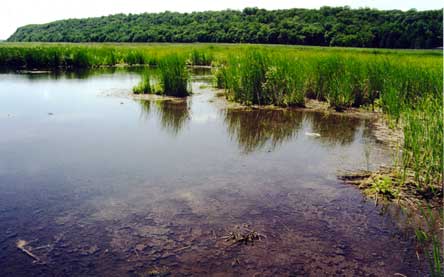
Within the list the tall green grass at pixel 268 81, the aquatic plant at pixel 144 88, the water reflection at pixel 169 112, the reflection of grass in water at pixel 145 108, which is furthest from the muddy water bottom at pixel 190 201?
the aquatic plant at pixel 144 88

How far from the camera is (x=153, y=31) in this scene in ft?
228

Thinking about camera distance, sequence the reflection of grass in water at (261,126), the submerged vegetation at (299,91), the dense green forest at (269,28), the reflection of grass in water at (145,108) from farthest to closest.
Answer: the dense green forest at (269,28) < the reflection of grass in water at (145,108) < the submerged vegetation at (299,91) < the reflection of grass in water at (261,126)

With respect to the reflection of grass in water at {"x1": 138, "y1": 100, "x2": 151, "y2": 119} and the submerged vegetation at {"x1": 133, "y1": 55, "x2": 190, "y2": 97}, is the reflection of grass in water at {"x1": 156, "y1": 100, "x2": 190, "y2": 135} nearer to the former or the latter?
the reflection of grass in water at {"x1": 138, "y1": 100, "x2": 151, "y2": 119}

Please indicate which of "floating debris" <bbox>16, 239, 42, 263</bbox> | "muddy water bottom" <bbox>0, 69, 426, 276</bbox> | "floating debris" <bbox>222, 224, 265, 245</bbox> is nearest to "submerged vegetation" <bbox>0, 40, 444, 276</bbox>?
"muddy water bottom" <bbox>0, 69, 426, 276</bbox>

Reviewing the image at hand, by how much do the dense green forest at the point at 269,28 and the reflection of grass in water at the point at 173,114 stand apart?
2210 centimetres

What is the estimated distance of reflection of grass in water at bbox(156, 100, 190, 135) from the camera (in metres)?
7.50

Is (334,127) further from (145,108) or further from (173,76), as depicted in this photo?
(173,76)

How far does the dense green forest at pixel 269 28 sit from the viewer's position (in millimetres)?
44719

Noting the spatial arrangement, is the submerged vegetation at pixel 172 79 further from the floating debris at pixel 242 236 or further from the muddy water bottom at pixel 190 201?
the floating debris at pixel 242 236

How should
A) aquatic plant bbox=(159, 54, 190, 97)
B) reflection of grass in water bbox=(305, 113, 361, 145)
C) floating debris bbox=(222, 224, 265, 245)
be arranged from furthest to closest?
aquatic plant bbox=(159, 54, 190, 97) → reflection of grass in water bbox=(305, 113, 361, 145) → floating debris bbox=(222, 224, 265, 245)

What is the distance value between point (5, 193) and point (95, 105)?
18.4ft

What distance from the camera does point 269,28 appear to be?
5903cm

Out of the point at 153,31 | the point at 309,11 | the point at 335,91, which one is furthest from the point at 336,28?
the point at 335,91

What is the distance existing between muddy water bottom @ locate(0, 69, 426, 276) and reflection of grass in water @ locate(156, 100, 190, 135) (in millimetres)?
108
